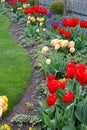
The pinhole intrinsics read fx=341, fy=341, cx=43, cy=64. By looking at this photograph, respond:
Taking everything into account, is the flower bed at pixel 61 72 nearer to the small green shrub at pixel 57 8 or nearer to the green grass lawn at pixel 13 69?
the green grass lawn at pixel 13 69

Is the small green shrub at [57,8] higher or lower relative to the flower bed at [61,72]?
lower

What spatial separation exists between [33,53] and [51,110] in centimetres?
384

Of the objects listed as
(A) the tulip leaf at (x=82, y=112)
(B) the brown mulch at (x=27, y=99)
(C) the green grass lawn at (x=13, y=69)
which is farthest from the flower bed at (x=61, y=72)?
(C) the green grass lawn at (x=13, y=69)

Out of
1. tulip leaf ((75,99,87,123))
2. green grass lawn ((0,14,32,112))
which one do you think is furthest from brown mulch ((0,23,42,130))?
Result: tulip leaf ((75,99,87,123))

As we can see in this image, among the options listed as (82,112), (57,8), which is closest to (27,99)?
(82,112)

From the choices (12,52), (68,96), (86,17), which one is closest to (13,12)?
(86,17)

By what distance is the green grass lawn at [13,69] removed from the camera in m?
5.64

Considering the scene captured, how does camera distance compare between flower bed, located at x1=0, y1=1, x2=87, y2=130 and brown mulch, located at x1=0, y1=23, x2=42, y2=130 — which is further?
brown mulch, located at x1=0, y1=23, x2=42, y2=130

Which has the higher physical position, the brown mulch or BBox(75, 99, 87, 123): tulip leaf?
BBox(75, 99, 87, 123): tulip leaf

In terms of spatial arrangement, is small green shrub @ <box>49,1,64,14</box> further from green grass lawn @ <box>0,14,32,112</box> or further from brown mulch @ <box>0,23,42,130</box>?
brown mulch @ <box>0,23,42,130</box>

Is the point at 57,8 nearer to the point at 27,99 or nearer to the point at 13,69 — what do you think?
the point at 13,69

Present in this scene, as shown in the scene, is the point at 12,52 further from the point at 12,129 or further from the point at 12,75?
the point at 12,129

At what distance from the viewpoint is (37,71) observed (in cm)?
666

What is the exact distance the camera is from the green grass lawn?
5645 mm
